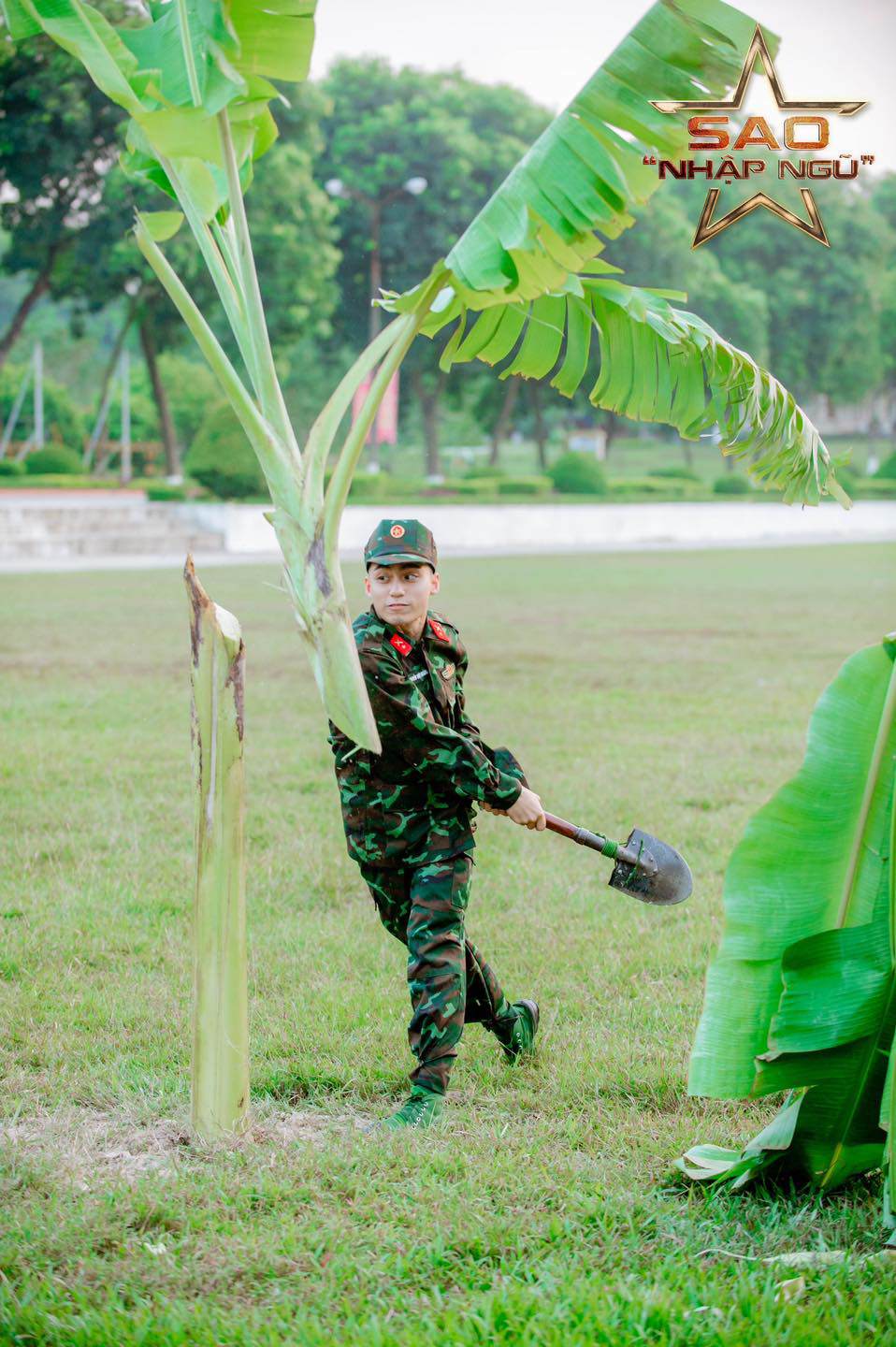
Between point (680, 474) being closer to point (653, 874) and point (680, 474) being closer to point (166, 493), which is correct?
point (166, 493)

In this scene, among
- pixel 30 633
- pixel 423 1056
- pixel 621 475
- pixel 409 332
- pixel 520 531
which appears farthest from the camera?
pixel 621 475

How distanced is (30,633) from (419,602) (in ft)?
36.0

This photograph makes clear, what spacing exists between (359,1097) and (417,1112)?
28cm

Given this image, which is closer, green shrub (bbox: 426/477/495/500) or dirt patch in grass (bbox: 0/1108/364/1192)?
dirt patch in grass (bbox: 0/1108/364/1192)

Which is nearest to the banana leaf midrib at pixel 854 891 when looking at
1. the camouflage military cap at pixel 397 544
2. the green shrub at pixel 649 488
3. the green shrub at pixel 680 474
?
the camouflage military cap at pixel 397 544

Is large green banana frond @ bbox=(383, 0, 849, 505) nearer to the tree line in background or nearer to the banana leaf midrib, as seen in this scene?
the banana leaf midrib

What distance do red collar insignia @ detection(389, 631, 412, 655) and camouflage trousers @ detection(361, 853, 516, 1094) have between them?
0.57 m

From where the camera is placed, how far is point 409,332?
10.4 feet

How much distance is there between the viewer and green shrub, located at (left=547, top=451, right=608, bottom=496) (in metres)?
39.1

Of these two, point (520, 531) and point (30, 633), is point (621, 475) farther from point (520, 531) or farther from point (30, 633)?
point (30, 633)

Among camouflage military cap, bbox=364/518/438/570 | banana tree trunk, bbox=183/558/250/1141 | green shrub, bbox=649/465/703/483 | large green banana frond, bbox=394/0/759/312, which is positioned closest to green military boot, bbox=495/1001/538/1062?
banana tree trunk, bbox=183/558/250/1141

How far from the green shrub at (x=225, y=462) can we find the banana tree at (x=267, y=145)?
2807cm

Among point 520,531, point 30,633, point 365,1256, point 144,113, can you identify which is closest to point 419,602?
point 144,113

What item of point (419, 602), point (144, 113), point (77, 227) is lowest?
point (419, 602)
